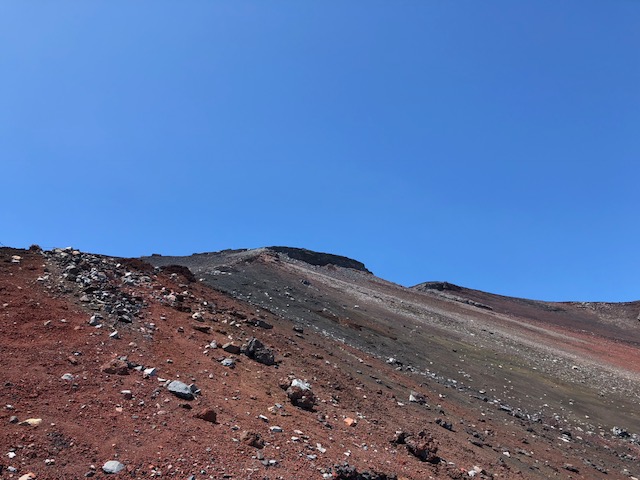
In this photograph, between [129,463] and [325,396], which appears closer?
[129,463]

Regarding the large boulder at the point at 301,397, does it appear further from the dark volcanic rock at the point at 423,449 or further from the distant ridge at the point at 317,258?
the distant ridge at the point at 317,258

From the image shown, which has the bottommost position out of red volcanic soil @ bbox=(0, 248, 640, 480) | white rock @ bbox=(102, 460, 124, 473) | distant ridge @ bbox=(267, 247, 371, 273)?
white rock @ bbox=(102, 460, 124, 473)

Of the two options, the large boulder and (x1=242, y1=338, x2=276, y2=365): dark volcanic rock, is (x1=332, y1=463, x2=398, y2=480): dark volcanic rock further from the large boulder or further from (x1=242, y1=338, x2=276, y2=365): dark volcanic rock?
(x1=242, y1=338, x2=276, y2=365): dark volcanic rock

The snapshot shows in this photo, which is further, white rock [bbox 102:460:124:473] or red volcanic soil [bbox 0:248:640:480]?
red volcanic soil [bbox 0:248:640:480]

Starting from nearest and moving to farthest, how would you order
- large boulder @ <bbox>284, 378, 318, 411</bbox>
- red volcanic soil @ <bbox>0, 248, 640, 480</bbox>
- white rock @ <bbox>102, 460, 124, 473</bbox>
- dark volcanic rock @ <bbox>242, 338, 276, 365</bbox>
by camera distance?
white rock @ <bbox>102, 460, 124, 473</bbox> < red volcanic soil @ <bbox>0, 248, 640, 480</bbox> < large boulder @ <bbox>284, 378, 318, 411</bbox> < dark volcanic rock @ <bbox>242, 338, 276, 365</bbox>

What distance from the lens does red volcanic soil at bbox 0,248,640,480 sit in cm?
666

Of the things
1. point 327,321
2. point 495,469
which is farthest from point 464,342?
point 495,469

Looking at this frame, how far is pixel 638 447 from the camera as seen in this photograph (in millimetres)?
17172

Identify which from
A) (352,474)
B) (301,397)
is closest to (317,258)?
(301,397)

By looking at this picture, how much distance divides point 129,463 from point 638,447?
728 inches

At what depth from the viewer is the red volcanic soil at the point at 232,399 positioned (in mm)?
6660

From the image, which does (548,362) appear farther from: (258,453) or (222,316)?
(258,453)

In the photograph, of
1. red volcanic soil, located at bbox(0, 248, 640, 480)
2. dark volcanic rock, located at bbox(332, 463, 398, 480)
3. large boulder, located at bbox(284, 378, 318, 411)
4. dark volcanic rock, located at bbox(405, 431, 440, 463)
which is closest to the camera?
red volcanic soil, located at bbox(0, 248, 640, 480)

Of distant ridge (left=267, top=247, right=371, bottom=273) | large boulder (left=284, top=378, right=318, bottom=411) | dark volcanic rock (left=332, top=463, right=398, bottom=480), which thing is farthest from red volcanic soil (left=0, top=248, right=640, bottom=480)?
distant ridge (left=267, top=247, right=371, bottom=273)
